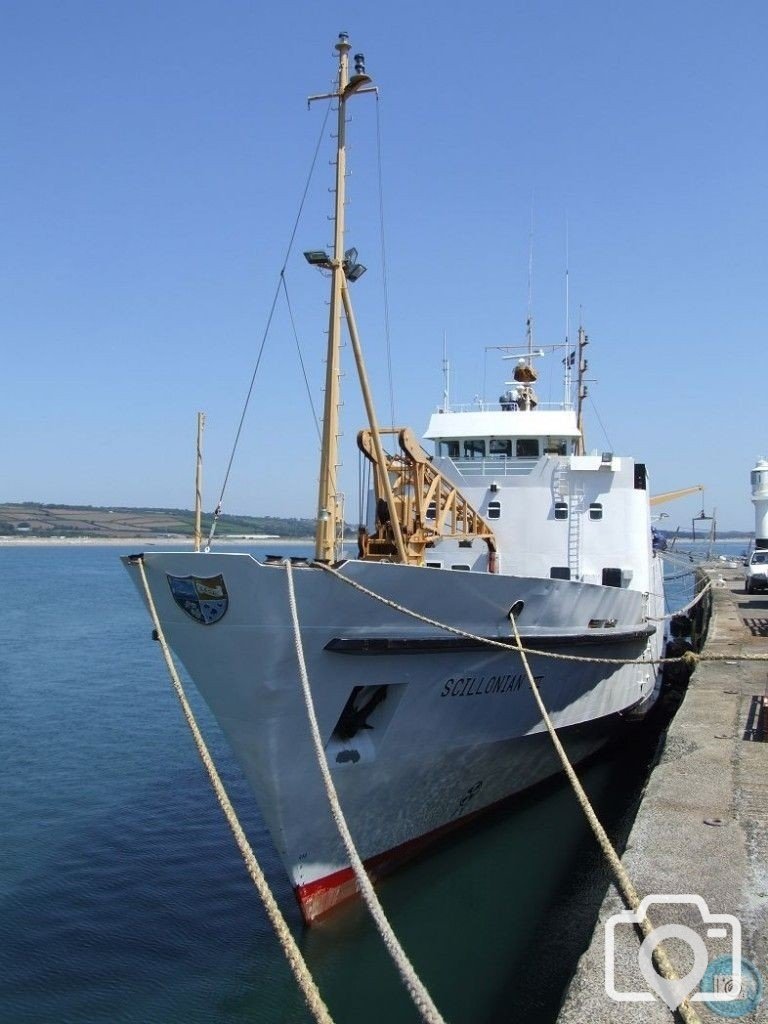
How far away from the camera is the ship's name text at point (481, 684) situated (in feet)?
34.8

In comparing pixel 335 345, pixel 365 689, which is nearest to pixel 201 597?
pixel 365 689

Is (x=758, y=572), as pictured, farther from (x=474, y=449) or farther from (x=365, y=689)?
(x=365, y=689)

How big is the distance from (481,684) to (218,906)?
3980 millimetres

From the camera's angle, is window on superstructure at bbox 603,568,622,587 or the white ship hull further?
window on superstructure at bbox 603,568,622,587

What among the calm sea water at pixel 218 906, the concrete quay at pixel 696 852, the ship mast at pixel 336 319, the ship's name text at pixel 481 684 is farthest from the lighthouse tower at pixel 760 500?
the ship mast at pixel 336 319

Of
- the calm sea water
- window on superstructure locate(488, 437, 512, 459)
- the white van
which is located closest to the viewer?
the calm sea water

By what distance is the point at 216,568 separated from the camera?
8.88 m

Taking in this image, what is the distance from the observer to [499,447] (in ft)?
51.3

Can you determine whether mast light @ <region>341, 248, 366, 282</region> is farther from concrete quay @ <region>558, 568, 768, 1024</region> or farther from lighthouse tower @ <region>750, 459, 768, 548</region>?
lighthouse tower @ <region>750, 459, 768, 548</region>

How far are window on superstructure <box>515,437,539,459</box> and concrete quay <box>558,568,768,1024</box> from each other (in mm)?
5062

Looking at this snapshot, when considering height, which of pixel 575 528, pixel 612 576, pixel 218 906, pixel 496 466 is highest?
pixel 496 466

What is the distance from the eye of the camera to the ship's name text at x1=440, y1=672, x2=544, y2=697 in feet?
34.8

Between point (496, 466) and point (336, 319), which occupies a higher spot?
point (336, 319)

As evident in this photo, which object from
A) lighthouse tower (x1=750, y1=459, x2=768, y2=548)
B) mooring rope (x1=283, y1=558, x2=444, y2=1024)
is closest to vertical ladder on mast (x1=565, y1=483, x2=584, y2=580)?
mooring rope (x1=283, y1=558, x2=444, y2=1024)
